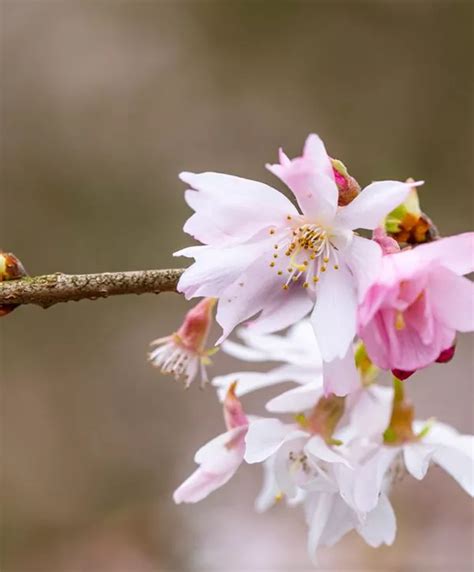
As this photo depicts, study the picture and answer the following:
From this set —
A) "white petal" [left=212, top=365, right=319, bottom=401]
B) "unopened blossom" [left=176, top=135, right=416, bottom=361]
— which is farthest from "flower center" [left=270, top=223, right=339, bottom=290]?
"white petal" [left=212, top=365, right=319, bottom=401]

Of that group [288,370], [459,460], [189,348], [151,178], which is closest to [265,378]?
[288,370]

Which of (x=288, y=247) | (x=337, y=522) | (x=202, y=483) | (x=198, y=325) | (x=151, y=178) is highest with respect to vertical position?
(x=288, y=247)

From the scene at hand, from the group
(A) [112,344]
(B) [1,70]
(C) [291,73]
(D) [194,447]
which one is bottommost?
(D) [194,447]

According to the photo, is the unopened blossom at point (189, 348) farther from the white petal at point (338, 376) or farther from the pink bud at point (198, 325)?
the white petal at point (338, 376)

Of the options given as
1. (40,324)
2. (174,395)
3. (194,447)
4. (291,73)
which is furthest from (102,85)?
(194,447)

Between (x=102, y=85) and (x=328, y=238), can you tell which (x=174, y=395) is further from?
(x=328, y=238)

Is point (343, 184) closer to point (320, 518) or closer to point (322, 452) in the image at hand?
point (322, 452)
